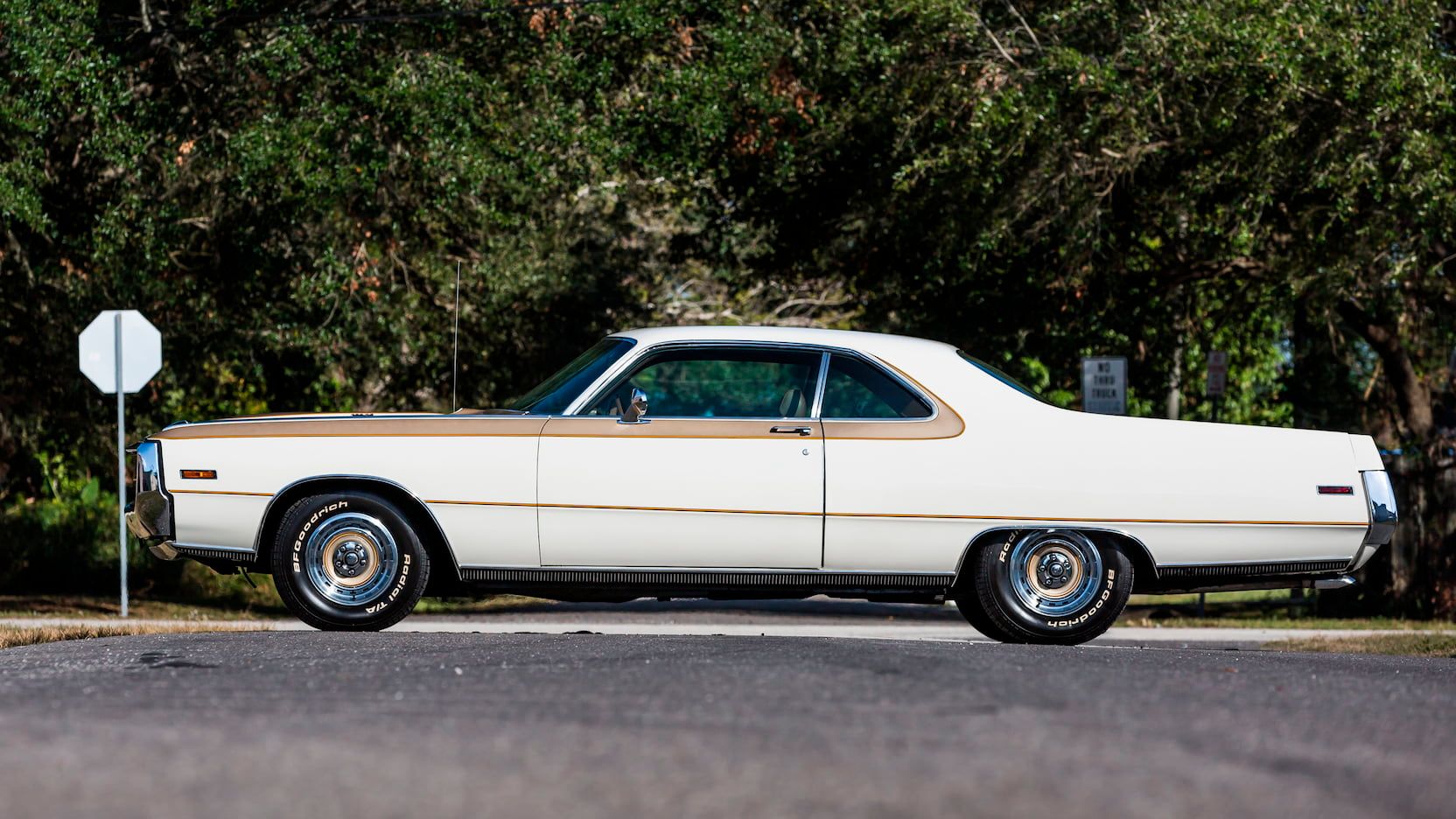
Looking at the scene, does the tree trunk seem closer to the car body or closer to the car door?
the car body

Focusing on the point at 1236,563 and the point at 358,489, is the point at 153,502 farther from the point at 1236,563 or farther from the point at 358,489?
the point at 1236,563

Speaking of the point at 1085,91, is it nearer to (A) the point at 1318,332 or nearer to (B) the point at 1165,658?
(A) the point at 1318,332

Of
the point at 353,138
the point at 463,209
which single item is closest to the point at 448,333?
the point at 463,209

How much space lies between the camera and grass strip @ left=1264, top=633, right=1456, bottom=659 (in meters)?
12.2

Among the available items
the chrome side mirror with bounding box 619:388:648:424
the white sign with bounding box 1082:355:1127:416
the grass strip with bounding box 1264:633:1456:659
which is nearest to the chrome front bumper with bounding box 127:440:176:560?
the chrome side mirror with bounding box 619:388:648:424

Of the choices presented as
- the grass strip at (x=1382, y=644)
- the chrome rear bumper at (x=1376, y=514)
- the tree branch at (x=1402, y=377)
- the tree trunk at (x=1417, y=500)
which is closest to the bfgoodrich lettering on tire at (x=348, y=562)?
the chrome rear bumper at (x=1376, y=514)

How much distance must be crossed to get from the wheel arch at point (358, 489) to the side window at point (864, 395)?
6.30ft

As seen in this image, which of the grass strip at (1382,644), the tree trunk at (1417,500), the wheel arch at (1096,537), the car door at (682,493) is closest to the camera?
the car door at (682,493)

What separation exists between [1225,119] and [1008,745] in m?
11.0

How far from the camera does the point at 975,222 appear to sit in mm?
15875

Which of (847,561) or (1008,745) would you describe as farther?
(847,561)

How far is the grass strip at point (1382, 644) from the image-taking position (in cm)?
1222

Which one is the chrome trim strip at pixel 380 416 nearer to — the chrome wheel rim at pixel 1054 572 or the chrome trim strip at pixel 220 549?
the chrome trim strip at pixel 220 549

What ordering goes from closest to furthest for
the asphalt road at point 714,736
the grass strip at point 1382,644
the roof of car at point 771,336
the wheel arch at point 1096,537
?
the asphalt road at point 714,736
the wheel arch at point 1096,537
the roof of car at point 771,336
the grass strip at point 1382,644
